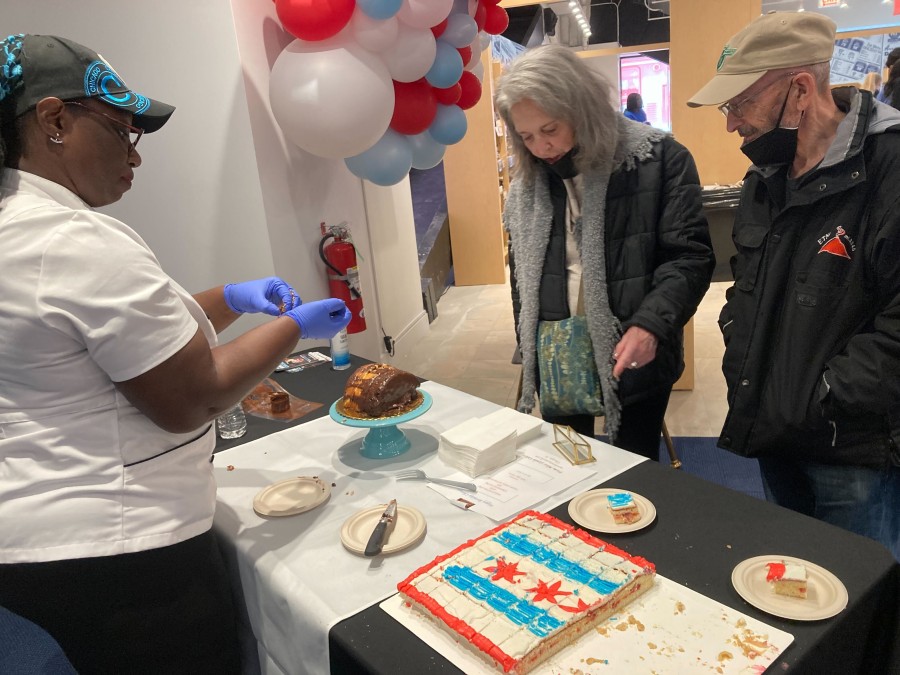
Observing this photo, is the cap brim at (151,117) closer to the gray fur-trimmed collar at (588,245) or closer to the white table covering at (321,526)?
the white table covering at (321,526)

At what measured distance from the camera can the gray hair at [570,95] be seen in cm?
168

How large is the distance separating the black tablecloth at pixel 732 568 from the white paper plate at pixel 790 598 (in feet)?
0.04

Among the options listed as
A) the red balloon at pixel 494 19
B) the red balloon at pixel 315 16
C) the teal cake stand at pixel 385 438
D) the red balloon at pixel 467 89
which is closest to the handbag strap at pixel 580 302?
the teal cake stand at pixel 385 438

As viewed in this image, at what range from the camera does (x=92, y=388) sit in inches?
39.3

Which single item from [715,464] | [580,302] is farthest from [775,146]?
[715,464]

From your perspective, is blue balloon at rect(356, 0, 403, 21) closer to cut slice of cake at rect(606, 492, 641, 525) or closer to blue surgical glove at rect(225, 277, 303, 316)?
blue surgical glove at rect(225, 277, 303, 316)

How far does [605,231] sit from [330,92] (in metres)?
1.24

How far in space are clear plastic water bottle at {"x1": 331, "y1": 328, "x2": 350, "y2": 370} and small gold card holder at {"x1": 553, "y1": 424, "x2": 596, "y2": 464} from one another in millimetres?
909

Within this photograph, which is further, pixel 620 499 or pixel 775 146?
pixel 775 146

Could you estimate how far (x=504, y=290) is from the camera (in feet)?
21.7

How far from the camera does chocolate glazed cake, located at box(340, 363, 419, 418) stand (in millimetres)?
1525

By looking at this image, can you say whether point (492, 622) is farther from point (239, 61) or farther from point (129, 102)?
point (239, 61)

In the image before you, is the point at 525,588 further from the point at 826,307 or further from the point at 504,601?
the point at 826,307

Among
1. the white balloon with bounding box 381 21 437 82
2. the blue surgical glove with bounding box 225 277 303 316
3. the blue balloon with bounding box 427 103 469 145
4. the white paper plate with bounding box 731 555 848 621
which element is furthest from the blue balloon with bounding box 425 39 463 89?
the white paper plate with bounding box 731 555 848 621
